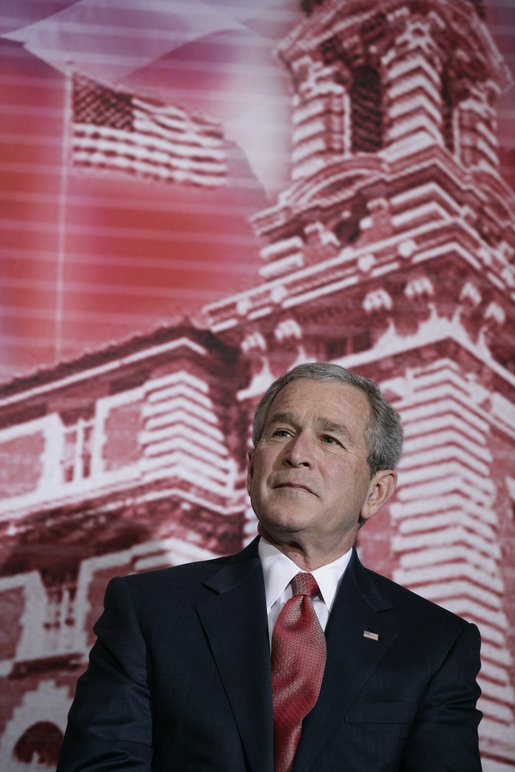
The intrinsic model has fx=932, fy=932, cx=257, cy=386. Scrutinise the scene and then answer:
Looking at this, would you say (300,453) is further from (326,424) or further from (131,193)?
(131,193)

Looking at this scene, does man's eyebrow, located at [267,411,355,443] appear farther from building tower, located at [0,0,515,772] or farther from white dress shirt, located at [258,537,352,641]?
building tower, located at [0,0,515,772]

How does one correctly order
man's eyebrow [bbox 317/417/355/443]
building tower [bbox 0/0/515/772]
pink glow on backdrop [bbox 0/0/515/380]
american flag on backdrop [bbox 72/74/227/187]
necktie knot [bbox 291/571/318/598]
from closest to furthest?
1. necktie knot [bbox 291/571/318/598]
2. man's eyebrow [bbox 317/417/355/443]
3. building tower [bbox 0/0/515/772]
4. pink glow on backdrop [bbox 0/0/515/380]
5. american flag on backdrop [bbox 72/74/227/187]

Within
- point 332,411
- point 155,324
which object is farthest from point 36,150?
point 332,411

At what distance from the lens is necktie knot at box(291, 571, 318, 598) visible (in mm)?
1956

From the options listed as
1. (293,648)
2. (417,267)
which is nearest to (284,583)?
(293,648)

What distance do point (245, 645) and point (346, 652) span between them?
207 mm

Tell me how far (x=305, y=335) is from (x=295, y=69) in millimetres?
880

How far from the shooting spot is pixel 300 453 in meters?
1.99

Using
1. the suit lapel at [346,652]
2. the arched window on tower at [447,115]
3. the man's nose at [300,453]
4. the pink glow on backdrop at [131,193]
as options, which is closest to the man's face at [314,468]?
the man's nose at [300,453]

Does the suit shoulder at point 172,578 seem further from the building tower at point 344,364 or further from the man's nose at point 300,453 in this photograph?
the building tower at point 344,364

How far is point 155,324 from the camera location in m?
2.81

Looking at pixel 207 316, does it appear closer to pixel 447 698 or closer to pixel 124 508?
pixel 124 508

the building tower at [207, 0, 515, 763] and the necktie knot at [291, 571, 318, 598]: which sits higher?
the building tower at [207, 0, 515, 763]

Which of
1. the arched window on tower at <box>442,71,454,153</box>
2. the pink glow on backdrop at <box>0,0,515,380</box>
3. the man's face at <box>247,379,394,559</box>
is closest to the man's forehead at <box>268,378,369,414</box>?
the man's face at <box>247,379,394,559</box>
